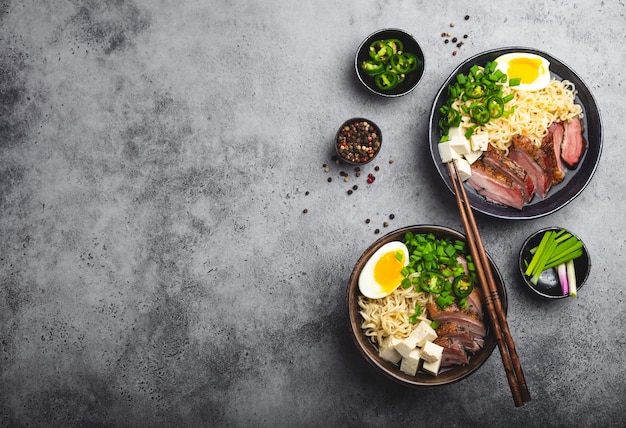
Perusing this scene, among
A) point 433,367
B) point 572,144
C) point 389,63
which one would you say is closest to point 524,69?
point 572,144

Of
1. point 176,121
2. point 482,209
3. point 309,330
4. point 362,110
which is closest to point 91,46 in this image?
point 176,121

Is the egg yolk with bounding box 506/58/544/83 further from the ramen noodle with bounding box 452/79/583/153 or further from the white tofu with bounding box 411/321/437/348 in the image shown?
the white tofu with bounding box 411/321/437/348

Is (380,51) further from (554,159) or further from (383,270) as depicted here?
(383,270)

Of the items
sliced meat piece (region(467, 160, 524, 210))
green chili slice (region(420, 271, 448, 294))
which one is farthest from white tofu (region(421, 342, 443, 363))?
sliced meat piece (region(467, 160, 524, 210))

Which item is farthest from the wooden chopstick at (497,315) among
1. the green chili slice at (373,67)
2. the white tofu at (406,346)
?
the green chili slice at (373,67)

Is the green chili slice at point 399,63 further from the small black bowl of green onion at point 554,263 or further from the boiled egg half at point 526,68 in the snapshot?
the small black bowl of green onion at point 554,263

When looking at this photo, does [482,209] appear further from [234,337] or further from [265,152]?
[234,337]
